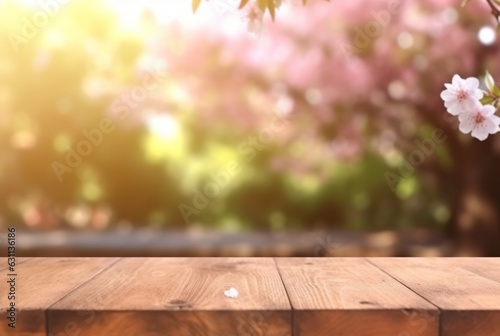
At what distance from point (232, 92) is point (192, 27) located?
0.58 metres

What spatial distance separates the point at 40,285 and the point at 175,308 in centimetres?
31

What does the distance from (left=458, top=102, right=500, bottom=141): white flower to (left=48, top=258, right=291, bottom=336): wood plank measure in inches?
16.2

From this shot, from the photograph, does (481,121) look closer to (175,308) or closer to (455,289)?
(455,289)

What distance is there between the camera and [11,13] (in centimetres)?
665

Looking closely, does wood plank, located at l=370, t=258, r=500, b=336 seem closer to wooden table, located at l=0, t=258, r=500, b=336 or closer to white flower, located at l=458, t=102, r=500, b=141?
wooden table, located at l=0, t=258, r=500, b=336

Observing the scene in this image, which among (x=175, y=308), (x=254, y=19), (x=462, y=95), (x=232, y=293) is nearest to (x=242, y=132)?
(x=254, y=19)

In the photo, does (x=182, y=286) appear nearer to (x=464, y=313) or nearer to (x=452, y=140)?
(x=464, y=313)

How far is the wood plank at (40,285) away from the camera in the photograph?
0.95 metres

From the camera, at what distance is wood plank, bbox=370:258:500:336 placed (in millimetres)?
944

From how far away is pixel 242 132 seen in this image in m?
6.07

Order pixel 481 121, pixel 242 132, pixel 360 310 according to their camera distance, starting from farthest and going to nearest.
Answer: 1. pixel 242 132
2. pixel 481 121
3. pixel 360 310

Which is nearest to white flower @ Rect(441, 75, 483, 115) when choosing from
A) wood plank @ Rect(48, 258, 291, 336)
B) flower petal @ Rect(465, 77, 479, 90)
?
flower petal @ Rect(465, 77, 479, 90)

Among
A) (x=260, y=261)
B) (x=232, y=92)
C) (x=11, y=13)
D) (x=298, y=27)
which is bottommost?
(x=260, y=261)

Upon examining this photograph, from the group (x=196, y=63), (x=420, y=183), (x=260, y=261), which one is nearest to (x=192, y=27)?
(x=196, y=63)
